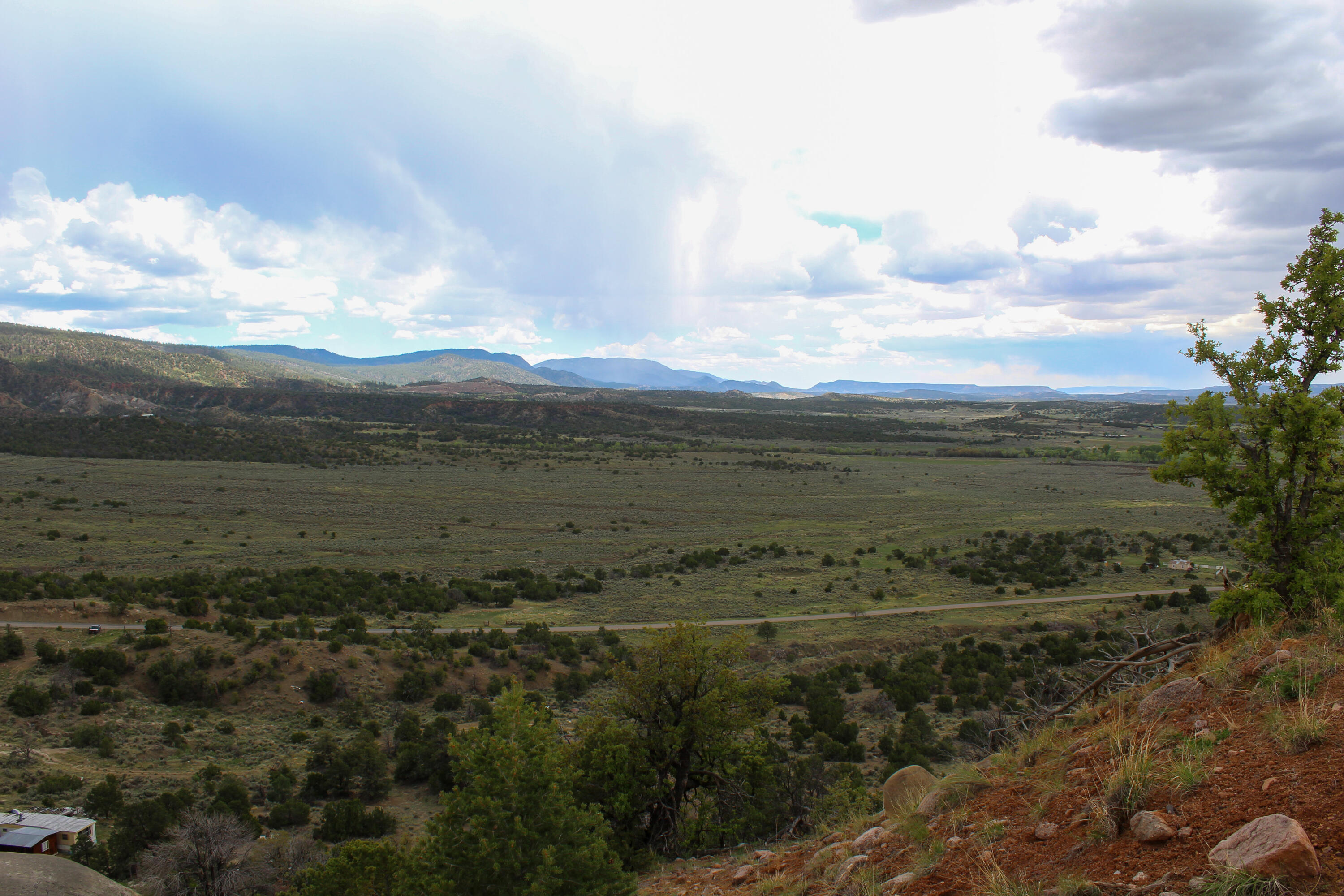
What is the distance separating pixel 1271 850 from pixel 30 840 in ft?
66.2

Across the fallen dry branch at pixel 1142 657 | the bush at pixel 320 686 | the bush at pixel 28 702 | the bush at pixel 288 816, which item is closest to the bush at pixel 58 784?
the bush at pixel 28 702

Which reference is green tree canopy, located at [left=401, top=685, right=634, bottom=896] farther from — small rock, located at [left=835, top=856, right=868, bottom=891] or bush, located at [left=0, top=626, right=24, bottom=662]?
bush, located at [left=0, top=626, right=24, bottom=662]

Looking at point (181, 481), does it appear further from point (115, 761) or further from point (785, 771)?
point (785, 771)

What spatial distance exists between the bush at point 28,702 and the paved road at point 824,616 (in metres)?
6.15

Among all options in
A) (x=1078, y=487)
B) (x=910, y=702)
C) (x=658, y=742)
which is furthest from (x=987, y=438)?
(x=658, y=742)

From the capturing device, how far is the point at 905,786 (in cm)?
1171

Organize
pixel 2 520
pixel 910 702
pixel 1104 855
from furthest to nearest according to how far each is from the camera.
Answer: pixel 2 520, pixel 910 702, pixel 1104 855

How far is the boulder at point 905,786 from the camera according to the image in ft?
35.3

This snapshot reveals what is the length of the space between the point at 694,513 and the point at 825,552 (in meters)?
18.6

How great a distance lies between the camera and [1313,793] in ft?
17.1

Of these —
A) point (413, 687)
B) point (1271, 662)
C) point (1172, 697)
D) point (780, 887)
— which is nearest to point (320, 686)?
point (413, 687)

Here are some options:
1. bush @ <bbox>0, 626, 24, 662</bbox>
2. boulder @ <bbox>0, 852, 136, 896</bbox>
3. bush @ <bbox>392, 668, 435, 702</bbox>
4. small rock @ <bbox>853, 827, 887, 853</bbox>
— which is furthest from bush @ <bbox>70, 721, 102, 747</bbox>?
small rock @ <bbox>853, 827, 887, 853</bbox>

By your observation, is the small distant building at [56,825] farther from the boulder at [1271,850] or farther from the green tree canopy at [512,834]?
the boulder at [1271,850]

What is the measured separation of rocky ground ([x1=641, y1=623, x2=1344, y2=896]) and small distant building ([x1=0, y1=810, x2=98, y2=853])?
14237 mm
